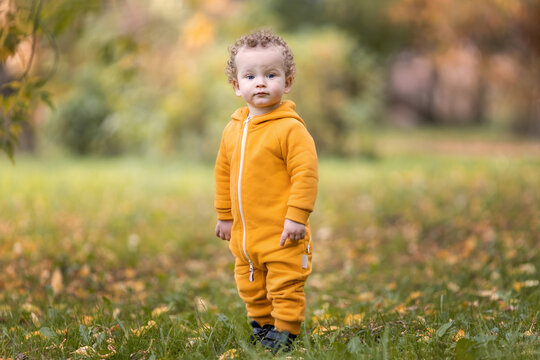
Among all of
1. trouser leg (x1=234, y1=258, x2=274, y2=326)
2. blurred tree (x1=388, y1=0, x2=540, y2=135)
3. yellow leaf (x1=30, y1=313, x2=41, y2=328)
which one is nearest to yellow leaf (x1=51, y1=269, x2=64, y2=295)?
yellow leaf (x1=30, y1=313, x2=41, y2=328)

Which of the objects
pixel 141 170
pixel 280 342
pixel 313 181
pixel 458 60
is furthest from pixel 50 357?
pixel 458 60

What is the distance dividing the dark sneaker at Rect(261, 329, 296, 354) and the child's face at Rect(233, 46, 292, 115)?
3.66ft

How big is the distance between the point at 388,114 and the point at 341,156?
12.9 m

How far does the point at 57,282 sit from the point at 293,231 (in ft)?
7.91

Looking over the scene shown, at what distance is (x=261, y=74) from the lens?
2541mm

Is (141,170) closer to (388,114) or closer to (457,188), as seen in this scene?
(457,188)

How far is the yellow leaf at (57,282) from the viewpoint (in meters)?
3.96

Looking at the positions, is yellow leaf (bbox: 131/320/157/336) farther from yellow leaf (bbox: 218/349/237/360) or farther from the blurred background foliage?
the blurred background foliage

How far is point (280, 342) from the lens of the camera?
2545mm

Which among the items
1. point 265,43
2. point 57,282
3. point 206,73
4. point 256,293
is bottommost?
point 57,282

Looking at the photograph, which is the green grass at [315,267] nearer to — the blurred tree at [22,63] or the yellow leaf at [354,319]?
the yellow leaf at [354,319]

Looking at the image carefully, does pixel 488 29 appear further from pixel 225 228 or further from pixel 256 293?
pixel 256 293

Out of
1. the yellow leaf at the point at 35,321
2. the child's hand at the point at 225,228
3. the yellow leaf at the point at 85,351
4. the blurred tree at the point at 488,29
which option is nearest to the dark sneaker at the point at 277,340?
the child's hand at the point at 225,228

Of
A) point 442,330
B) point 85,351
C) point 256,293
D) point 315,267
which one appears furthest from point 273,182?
point 315,267
